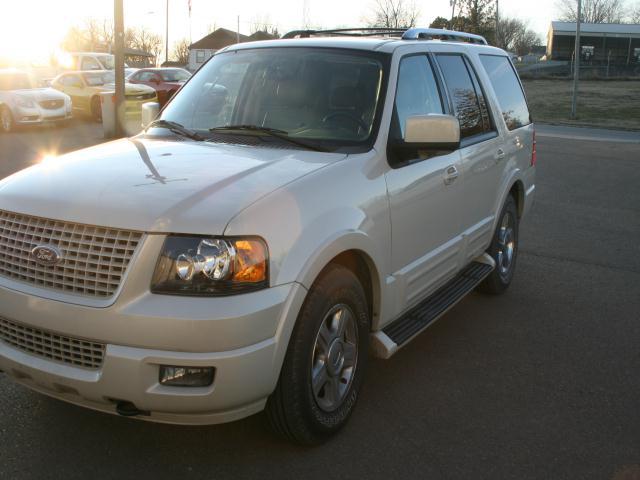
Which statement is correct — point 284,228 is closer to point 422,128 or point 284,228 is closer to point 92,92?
point 422,128

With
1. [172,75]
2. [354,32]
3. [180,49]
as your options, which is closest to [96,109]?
[172,75]

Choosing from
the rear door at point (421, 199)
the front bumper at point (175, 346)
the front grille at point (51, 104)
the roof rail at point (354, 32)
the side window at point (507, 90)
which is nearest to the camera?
the front bumper at point (175, 346)

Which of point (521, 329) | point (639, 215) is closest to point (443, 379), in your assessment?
point (521, 329)

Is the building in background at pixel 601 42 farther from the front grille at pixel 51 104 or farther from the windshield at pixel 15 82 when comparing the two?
the windshield at pixel 15 82

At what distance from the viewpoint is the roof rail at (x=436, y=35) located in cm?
495

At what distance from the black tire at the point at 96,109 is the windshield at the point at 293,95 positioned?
707 inches

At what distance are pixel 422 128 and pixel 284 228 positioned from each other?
117cm

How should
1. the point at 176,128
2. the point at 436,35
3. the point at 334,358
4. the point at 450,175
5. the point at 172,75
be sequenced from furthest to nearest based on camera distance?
the point at 172,75, the point at 436,35, the point at 450,175, the point at 176,128, the point at 334,358

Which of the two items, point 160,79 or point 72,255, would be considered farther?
point 160,79

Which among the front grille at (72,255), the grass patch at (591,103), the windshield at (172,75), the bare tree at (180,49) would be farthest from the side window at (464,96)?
the bare tree at (180,49)

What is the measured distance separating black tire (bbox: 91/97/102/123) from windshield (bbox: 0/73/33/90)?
234 centimetres

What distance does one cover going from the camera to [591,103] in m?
36.1

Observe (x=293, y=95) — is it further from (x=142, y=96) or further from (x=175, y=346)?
(x=142, y=96)

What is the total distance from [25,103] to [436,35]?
52.0 ft
